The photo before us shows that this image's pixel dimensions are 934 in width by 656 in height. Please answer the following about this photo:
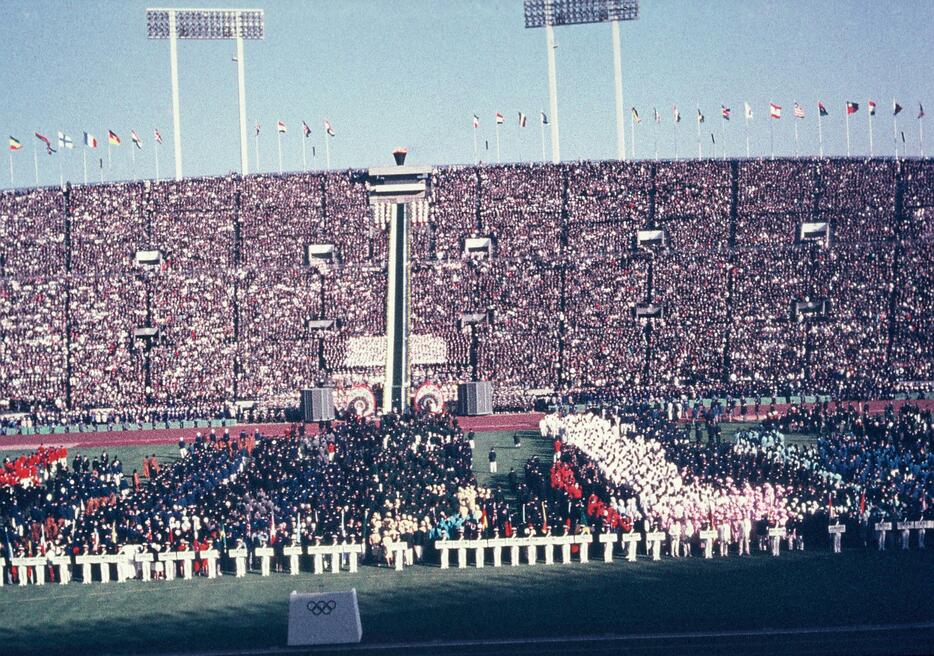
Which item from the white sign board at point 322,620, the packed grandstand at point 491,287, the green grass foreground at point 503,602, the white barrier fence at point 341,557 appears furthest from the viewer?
the packed grandstand at point 491,287

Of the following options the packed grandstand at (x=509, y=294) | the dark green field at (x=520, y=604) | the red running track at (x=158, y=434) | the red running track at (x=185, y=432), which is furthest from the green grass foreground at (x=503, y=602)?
the red running track at (x=185, y=432)

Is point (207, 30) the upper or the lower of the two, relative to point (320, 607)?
upper

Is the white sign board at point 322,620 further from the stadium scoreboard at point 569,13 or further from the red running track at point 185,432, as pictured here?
the stadium scoreboard at point 569,13

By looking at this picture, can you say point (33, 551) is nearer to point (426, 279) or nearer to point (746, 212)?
point (426, 279)

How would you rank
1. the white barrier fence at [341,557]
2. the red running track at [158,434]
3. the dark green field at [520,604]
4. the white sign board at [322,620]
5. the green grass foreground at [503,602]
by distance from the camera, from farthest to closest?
the red running track at [158,434]
the white barrier fence at [341,557]
the green grass foreground at [503,602]
the dark green field at [520,604]
the white sign board at [322,620]

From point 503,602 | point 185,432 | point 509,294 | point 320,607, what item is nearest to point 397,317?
point 509,294

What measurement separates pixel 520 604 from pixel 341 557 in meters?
3.89

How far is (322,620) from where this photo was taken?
14.9 meters

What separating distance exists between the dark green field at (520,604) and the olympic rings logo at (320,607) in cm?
70

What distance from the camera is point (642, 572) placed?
1822 centimetres

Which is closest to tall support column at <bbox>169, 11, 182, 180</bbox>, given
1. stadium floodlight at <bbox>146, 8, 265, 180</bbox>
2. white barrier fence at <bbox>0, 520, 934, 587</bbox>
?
stadium floodlight at <bbox>146, 8, 265, 180</bbox>

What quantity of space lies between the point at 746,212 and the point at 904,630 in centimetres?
3283

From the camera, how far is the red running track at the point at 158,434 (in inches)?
1430

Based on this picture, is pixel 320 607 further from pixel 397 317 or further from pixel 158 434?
pixel 397 317
